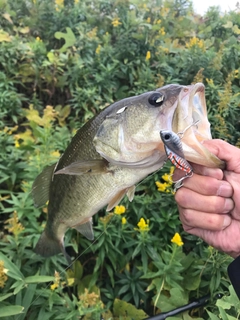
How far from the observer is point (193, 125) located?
941mm

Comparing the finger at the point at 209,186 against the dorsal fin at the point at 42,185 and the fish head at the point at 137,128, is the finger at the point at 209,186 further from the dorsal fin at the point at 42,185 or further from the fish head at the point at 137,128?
the dorsal fin at the point at 42,185

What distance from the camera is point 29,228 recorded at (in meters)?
2.08

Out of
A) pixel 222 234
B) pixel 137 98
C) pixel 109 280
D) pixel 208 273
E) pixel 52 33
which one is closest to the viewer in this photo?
pixel 137 98

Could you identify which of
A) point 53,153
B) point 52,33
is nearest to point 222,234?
point 53,153

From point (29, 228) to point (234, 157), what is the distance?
135cm

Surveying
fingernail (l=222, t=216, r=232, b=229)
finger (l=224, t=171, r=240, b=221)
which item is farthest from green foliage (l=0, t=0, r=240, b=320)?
finger (l=224, t=171, r=240, b=221)

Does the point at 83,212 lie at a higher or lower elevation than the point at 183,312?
higher

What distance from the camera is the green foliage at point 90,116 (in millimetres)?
1896

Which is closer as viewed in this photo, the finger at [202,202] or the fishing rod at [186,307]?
the finger at [202,202]

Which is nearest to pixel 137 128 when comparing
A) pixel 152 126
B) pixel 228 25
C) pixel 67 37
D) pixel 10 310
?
pixel 152 126

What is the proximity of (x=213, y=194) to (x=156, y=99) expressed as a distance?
291mm

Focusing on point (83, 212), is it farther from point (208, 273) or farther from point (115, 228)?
point (208, 273)

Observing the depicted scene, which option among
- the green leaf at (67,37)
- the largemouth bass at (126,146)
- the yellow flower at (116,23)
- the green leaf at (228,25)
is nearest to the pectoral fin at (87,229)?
the largemouth bass at (126,146)

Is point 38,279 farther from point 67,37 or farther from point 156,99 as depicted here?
point 67,37
